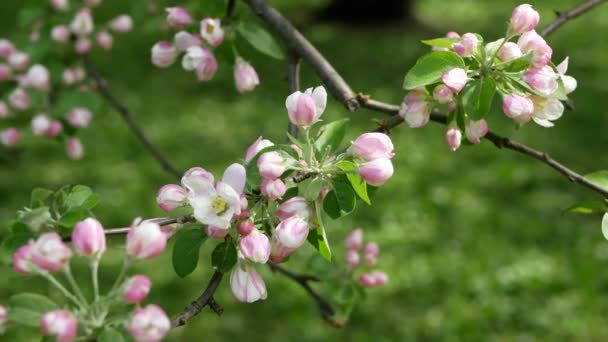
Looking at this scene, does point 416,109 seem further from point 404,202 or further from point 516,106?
point 404,202

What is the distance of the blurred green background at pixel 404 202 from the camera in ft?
11.6

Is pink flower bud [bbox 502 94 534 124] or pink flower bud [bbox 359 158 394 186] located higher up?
pink flower bud [bbox 502 94 534 124]

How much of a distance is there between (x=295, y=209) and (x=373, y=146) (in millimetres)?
154

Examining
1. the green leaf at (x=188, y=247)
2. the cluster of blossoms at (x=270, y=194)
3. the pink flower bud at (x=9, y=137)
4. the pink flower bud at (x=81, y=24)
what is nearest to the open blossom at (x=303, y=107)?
the cluster of blossoms at (x=270, y=194)

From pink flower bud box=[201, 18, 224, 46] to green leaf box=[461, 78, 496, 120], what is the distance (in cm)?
57

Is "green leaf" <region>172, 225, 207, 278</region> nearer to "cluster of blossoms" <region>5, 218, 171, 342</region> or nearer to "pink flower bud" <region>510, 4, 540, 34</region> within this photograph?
"cluster of blossoms" <region>5, 218, 171, 342</region>

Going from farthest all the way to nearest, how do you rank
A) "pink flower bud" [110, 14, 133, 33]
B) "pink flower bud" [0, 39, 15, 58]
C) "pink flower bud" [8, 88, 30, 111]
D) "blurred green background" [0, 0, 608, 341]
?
"blurred green background" [0, 0, 608, 341]
"pink flower bud" [110, 14, 133, 33]
"pink flower bud" [0, 39, 15, 58]
"pink flower bud" [8, 88, 30, 111]

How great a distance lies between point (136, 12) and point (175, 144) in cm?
348

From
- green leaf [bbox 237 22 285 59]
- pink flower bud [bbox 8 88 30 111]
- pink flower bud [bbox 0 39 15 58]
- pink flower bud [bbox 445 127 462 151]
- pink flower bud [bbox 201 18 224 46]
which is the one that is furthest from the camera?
pink flower bud [bbox 0 39 15 58]

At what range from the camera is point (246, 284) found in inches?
42.7

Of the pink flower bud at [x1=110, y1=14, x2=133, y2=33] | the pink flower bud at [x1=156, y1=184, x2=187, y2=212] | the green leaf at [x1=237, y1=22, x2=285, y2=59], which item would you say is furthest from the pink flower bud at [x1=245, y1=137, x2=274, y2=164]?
the pink flower bud at [x1=110, y1=14, x2=133, y2=33]

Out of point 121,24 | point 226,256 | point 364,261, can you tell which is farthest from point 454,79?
point 121,24

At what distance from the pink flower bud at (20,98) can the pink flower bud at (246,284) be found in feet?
4.55

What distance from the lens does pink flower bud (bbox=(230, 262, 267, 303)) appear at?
1082 millimetres
